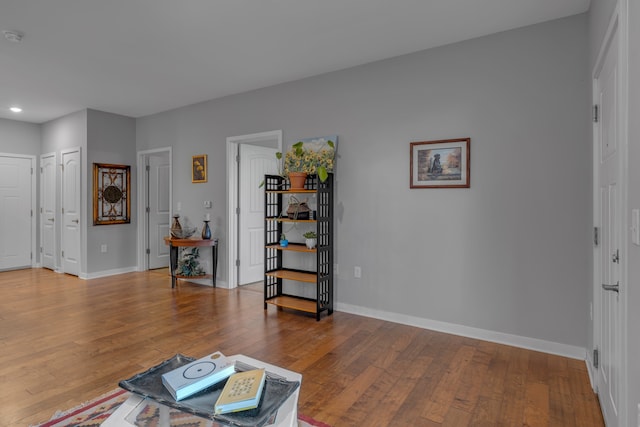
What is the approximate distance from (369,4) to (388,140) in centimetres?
132

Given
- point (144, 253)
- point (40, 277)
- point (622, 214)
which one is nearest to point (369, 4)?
point (622, 214)

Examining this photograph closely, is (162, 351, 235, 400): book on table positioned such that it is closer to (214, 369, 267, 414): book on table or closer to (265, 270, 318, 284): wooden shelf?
(214, 369, 267, 414): book on table

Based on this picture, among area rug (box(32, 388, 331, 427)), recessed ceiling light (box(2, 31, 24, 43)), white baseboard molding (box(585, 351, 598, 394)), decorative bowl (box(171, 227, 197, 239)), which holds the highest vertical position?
recessed ceiling light (box(2, 31, 24, 43))

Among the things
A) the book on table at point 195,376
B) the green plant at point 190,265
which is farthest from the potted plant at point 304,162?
the book on table at point 195,376

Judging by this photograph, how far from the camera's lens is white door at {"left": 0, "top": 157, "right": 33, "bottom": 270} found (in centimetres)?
623

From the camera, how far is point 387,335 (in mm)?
3305

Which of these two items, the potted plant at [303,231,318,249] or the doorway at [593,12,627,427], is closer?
the doorway at [593,12,627,427]

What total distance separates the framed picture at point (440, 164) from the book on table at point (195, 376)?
258 cm

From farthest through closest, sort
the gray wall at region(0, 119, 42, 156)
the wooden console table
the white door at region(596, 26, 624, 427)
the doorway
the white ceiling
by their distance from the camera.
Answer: the gray wall at region(0, 119, 42, 156) < the wooden console table < the white ceiling < the white door at region(596, 26, 624, 427) < the doorway

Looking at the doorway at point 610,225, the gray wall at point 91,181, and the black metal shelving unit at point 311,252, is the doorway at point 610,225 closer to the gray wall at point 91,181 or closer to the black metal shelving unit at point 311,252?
the black metal shelving unit at point 311,252

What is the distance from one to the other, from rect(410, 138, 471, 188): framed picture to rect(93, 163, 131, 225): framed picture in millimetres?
5043

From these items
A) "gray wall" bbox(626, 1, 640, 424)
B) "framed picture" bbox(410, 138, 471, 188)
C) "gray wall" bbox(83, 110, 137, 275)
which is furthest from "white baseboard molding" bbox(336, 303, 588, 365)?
"gray wall" bbox(83, 110, 137, 275)

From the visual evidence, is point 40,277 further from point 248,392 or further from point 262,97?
point 248,392

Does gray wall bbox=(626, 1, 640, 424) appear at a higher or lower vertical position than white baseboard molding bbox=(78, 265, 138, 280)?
higher
